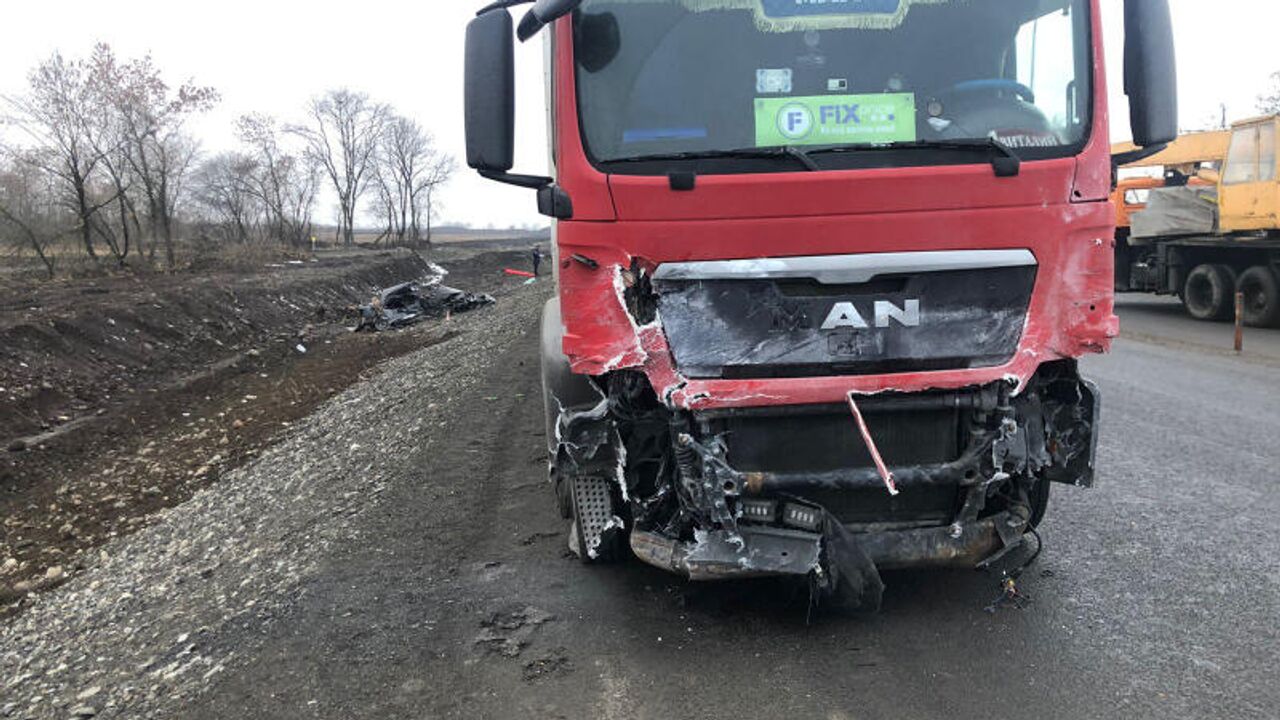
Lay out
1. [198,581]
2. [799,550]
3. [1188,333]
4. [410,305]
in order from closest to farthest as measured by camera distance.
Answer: [799,550] < [198,581] < [1188,333] < [410,305]

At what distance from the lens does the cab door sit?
45.3 feet

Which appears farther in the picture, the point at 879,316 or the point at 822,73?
the point at 822,73

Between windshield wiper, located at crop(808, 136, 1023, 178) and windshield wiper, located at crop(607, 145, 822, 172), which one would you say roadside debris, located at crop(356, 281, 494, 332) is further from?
windshield wiper, located at crop(808, 136, 1023, 178)

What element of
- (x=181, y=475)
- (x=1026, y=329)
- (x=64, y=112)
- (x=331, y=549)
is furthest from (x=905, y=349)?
(x=64, y=112)

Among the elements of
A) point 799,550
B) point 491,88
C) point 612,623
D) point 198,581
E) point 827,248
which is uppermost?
point 491,88

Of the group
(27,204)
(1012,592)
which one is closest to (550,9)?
(1012,592)

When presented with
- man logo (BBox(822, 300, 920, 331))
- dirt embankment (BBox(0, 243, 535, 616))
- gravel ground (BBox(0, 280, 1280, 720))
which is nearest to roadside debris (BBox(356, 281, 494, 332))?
dirt embankment (BBox(0, 243, 535, 616))

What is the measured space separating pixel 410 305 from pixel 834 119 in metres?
22.1

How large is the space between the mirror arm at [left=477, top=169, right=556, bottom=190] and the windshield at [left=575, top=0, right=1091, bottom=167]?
325mm

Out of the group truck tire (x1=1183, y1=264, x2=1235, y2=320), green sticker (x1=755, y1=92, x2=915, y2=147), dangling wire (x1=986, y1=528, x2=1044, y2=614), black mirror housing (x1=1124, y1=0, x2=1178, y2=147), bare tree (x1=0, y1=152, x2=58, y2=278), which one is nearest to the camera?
green sticker (x1=755, y1=92, x2=915, y2=147)

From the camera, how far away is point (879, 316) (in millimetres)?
3615

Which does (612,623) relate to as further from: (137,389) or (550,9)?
(137,389)

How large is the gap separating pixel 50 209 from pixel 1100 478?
105ft

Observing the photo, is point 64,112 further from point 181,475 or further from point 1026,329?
point 1026,329
